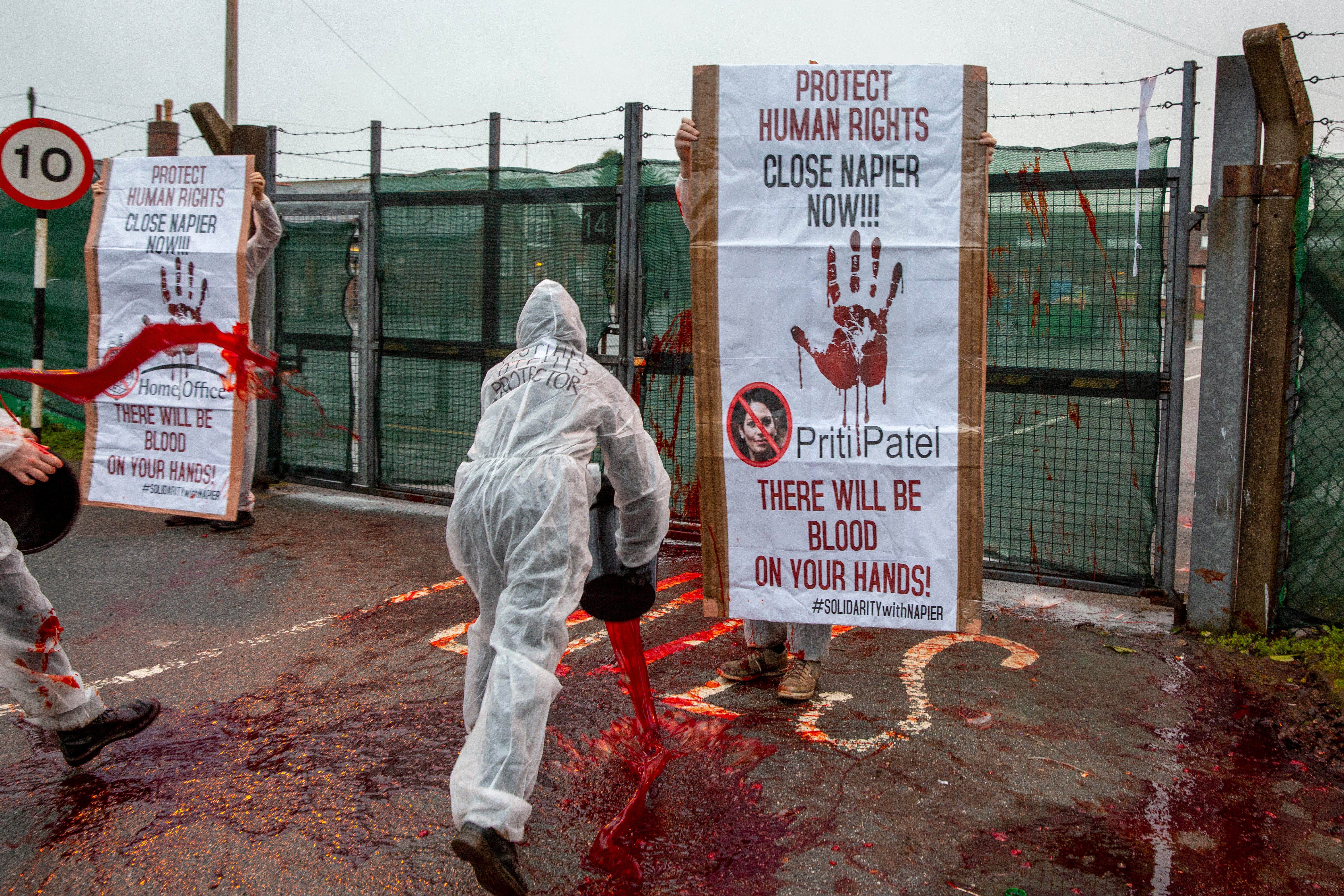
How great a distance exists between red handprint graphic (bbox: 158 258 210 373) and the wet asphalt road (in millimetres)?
1676

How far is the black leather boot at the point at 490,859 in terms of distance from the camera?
2.52 m

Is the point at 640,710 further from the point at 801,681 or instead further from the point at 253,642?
the point at 253,642

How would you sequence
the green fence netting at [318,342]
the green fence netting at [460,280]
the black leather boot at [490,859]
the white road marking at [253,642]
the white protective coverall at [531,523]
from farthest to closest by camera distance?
the green fence netting at [318,342], the green fence netting at [460,280], the white road marking at [253,642], the white protective coverall at [531,523], the black leather boot at [490,859]

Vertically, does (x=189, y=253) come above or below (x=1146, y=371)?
above

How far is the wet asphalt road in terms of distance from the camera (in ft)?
9.57

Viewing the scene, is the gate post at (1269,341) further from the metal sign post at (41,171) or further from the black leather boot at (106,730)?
the metal sign post at (41,171)

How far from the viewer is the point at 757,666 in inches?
174

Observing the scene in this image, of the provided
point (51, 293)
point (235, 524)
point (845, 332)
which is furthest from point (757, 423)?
point (51, 293)

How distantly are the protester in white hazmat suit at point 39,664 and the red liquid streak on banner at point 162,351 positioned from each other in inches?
113

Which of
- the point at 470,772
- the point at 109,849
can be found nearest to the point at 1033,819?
the point at 470,772

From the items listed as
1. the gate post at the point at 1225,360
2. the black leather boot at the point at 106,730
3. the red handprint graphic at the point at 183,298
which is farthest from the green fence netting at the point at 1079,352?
the red handprint graphic at the point at 183,298

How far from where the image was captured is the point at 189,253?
641 centimetres

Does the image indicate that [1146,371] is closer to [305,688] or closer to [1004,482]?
[1004,482]

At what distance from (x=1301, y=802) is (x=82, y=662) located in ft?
16.5
